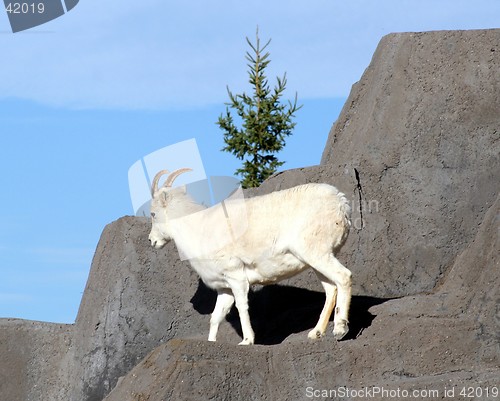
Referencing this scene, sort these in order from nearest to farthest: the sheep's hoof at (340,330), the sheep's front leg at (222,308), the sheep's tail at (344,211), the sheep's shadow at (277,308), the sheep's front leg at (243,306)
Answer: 1. the sheep's hoof at (340,330)
2. the sheep's tail at (344,211)
3. the sheep's front leg at (243,306)
4. the sheep's front leg at (222,308)
5. the sheep's shadow at (277,308)

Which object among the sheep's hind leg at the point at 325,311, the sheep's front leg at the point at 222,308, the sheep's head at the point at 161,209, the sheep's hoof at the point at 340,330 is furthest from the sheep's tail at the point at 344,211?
the sheep's head at the point at 161,209

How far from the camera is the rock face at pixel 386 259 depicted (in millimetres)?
12930

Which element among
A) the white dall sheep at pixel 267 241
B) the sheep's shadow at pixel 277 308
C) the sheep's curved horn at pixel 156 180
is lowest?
the sheep's shadow at pixel 277 308

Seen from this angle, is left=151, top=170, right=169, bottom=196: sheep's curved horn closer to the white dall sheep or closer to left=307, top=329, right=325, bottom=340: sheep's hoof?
the white dall sheep

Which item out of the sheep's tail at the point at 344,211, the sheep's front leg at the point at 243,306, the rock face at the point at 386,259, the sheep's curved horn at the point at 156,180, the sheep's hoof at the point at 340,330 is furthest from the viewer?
the sheep's curved horn at the point at 156,180

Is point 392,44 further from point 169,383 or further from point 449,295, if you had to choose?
point 169,383

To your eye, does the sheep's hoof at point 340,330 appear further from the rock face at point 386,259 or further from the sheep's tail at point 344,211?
the sheep's tail at point 344,211

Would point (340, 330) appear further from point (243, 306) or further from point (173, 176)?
point (173, 176)

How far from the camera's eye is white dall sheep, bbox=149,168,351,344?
499 inches

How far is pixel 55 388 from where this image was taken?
52.9 feet

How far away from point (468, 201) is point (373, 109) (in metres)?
1.91

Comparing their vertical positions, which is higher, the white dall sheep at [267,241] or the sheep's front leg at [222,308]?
the white dall sheep at [267,241]

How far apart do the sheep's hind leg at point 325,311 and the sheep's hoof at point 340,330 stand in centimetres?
37

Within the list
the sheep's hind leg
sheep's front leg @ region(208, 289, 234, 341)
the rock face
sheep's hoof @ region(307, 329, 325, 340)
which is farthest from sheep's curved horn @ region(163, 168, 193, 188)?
sheep's hoof @ region(307, 329, 325, 340)
